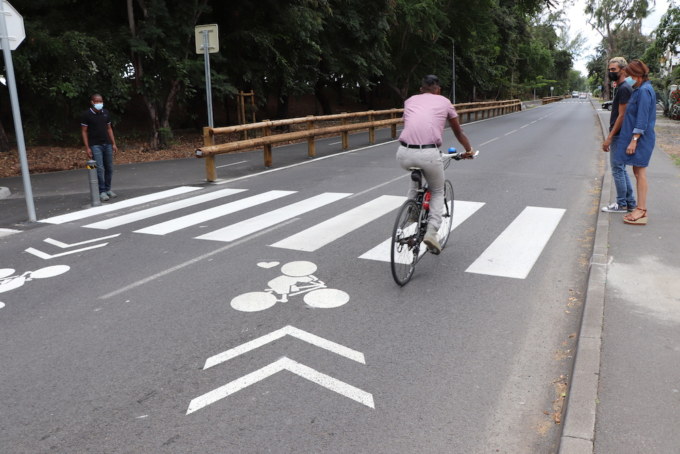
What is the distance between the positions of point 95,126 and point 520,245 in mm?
7678

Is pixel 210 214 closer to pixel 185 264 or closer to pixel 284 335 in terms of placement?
pixel 185 264

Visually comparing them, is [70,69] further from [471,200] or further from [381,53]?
[381,53]

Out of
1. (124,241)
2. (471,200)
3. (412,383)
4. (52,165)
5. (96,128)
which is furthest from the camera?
(52,165)

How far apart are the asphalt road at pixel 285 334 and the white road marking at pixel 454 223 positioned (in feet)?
0.29

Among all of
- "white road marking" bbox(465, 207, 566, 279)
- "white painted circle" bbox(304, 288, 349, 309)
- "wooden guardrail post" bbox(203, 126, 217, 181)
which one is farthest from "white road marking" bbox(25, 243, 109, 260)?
"wooden guardrail post" bbox(203, 126, 217, 181)

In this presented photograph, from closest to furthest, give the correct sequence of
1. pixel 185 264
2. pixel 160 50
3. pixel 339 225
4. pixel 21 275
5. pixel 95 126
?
pixel 21 275
pixel 185 264
pixel 339 225
pixel 95 126
pixel 160 50

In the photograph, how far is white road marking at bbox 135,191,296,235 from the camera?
8049mm

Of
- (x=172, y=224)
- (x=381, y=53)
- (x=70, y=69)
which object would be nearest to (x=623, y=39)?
(x=381, y=53)

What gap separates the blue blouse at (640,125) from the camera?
290 inches

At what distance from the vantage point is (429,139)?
5.53 m

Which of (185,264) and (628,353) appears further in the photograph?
(185,264)

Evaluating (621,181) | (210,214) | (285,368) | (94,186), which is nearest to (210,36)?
(94,186)

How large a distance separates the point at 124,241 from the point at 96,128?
3.94 metres

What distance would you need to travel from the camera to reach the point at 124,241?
7.45 metres
